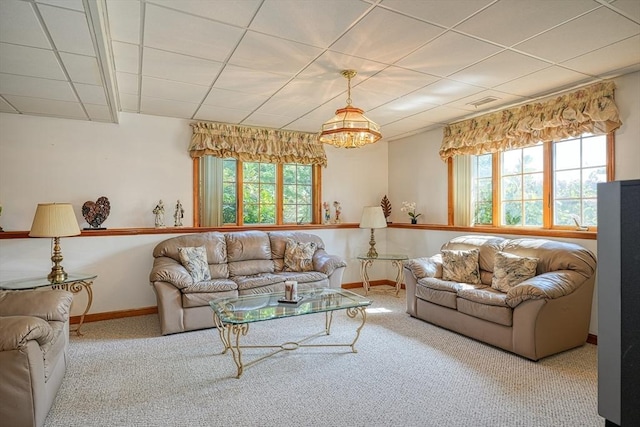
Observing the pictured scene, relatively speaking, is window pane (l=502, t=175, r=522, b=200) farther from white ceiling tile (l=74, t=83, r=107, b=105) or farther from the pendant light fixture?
white ceiling tile (l=74, t=83, r=107, b=105)

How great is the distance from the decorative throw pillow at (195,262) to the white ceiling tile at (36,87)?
194cm

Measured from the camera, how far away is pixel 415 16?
2322mm

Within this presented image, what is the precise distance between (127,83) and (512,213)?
4.62 meters

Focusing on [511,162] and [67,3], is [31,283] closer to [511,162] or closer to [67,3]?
[67,3]

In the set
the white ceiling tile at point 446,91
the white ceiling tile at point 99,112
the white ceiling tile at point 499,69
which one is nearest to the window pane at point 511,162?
the white ceiling tile at point 446,91

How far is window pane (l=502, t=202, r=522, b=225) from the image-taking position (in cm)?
444

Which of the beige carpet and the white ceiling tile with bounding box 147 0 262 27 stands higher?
the white ceiling tile with bounding box 147 0 262 27

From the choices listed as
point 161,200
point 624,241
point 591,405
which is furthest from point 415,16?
point 161,200

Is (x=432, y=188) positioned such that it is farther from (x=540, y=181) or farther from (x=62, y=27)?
(x=62, y=27)

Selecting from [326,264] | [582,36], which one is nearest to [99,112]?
[326,264]

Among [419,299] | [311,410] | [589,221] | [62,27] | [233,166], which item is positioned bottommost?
[311,410]

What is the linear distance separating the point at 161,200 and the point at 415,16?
151 inches

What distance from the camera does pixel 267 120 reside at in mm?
4957

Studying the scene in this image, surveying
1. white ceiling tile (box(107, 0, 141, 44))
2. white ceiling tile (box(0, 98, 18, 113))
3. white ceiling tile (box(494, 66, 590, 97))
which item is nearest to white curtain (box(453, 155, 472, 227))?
white ceiling tile (box(494, 66, 590, 97))
